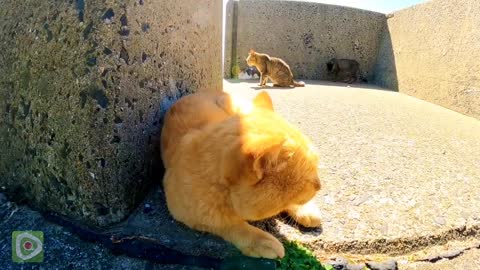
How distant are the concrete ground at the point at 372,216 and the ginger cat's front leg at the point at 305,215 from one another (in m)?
0.04

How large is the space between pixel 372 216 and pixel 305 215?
1.44 ft

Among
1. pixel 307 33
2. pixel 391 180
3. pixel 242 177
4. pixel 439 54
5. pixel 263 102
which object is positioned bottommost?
pixel 391 180

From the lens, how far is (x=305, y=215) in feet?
6.00

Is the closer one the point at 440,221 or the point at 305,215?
the point at 305,215

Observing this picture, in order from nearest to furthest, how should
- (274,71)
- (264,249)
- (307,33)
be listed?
(264,249)
(274,71)
(307,33)

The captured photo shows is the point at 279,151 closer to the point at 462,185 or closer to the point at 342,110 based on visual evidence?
the point at 462,185

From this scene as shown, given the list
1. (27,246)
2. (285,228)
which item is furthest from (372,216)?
(27,246)

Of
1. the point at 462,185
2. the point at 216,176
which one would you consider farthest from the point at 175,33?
the point at 462,185

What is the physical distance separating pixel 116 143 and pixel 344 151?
6.45 ft

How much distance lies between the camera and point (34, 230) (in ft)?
5.50

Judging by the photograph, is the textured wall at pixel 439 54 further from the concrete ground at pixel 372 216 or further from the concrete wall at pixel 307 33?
the concrete ground at pixel 372 216

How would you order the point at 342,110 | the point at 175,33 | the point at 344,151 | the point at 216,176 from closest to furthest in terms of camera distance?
1. the point at 216,176
2. the point at 175,33
3. the point at 344,151
4. the point at 342,110

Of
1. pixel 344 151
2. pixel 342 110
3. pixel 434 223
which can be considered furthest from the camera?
pixel 342 110

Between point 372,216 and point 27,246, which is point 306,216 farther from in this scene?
point 27,246
